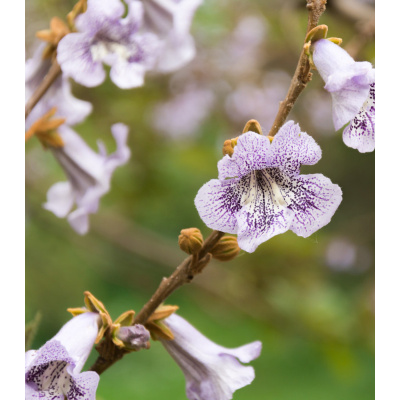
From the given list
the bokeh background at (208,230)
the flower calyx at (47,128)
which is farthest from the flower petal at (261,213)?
the bokeh background at (208,230)

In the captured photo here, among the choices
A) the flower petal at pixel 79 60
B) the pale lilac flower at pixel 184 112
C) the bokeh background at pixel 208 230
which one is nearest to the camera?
the flower petal at pixel 79 60

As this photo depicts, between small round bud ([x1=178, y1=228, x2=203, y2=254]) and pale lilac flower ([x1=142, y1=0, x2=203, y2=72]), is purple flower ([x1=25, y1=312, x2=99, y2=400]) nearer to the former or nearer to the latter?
small round bud ([x1=178, y1=228, x2=203, y2=254])

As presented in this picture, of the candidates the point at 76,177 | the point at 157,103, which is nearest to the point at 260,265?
the point at 157,103

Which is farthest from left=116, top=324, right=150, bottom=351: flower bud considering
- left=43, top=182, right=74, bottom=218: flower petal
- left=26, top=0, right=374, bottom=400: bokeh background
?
left=26, top=0, right=374, bottom=400: bokeh background

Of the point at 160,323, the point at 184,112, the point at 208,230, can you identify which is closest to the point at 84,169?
the point at 160,323

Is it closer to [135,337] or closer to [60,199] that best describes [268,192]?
[135,337]

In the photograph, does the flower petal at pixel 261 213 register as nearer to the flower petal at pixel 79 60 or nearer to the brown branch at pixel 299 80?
the brown branch at pixel 299 80

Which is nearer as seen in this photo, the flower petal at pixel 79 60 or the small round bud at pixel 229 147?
the small round bud at pixel 229 147
